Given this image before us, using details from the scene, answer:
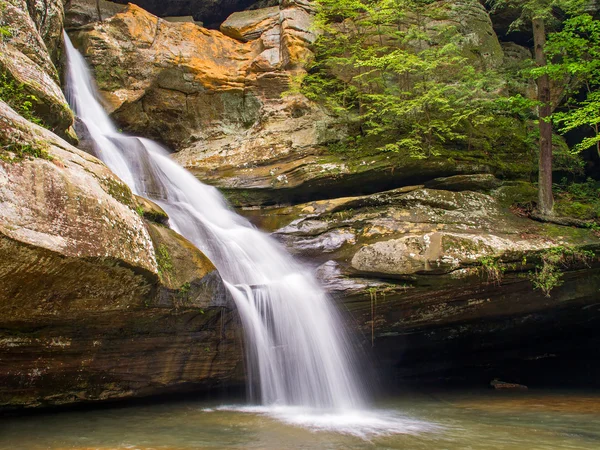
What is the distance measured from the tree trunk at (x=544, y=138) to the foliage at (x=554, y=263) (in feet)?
5.36

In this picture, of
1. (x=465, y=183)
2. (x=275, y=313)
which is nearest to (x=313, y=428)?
(x=275, y=313)

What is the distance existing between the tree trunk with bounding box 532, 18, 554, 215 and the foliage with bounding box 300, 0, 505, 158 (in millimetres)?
1146

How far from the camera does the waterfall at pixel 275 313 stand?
27.9 feet

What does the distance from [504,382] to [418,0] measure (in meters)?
11.8

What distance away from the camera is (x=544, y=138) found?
11.4 m

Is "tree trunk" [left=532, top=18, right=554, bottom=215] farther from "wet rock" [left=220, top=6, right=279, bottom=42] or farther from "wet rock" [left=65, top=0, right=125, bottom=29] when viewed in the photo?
"wet rock" [left=65, top=0, right=125, bottom=29]

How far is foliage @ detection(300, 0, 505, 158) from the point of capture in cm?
1150

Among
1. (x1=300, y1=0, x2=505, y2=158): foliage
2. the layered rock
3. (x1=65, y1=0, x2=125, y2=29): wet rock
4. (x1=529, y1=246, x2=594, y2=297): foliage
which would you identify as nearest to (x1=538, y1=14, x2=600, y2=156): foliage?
(x1=300, y1=0, x2=505, y2=158): foliage

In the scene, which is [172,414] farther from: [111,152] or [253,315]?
[111,152]

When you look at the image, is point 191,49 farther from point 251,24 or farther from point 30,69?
point 30,69

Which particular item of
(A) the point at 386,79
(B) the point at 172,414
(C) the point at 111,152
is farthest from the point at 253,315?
(A) the point at 386,79

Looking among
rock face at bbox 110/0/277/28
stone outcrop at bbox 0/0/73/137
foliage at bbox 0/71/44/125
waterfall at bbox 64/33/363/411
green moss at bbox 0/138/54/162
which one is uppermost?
rock face at bbox 110/0/277/28

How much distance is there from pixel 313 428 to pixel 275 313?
2537 mm

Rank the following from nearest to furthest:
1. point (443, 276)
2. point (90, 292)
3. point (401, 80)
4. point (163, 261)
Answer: point (90, 292), point (163, 261), point (443, 276), point (401, 80)
